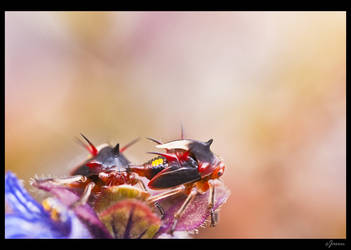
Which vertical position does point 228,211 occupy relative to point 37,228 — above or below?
below

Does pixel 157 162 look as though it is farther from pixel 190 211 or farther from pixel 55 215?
pixel 55 215

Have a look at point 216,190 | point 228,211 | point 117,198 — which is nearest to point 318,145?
point 228,211

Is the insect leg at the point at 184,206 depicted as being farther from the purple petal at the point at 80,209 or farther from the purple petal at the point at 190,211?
the purple petal at the point at 80,209

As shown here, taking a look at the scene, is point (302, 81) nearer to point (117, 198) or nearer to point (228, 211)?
point (228, 211)

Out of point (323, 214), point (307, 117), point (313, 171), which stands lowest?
point (323, 214)

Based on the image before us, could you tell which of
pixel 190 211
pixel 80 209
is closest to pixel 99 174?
→ pixel 80 209

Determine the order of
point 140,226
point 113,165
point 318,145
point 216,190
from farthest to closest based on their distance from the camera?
point 318,145, point 216,190, point 113,165, point 140,226

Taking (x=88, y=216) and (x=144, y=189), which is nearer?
(x=88, y=216)
